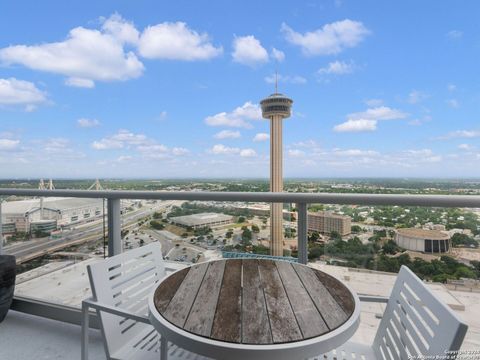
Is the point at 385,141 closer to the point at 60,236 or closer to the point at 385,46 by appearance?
the point at 385,46

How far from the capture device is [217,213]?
260cm

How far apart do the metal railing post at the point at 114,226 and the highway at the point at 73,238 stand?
2.5 inches

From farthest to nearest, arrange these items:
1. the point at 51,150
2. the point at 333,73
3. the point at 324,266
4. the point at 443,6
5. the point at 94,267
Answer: the point at 333,73
the point at 443,6
the point at 51,150
the point at 324,266
the point at 94,267

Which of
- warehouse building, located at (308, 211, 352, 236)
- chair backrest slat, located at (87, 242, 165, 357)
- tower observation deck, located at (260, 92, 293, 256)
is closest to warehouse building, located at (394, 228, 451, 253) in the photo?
warehouse building, located at (308, 211, 352, 236)

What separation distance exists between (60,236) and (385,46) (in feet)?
141

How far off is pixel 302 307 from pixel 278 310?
0.38 feet

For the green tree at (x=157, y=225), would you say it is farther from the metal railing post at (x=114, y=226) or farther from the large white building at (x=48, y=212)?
the large white building at (x=48, y=212)

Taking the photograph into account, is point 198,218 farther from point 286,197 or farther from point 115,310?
point 115,310

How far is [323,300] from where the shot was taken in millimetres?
1368

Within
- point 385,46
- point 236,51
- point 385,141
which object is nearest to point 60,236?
point 236,51

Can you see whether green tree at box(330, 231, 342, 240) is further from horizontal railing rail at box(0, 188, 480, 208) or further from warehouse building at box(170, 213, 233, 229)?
warehouse building at box(170, 213, 233, 229)

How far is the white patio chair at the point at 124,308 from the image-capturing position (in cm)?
154

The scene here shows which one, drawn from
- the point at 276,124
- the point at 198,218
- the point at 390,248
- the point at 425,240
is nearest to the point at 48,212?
the point at 198,218

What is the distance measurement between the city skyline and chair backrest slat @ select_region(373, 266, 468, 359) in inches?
398
